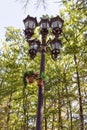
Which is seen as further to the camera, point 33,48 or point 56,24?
point 56,24

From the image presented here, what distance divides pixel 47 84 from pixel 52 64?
7.09ft

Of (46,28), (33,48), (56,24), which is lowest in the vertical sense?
(33,48)

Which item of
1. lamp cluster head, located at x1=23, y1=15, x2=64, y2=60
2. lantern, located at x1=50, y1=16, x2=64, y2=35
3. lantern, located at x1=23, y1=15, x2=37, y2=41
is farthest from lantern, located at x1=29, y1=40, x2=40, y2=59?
lantern, located at x1=50, y1=16, x2=64, y2=35

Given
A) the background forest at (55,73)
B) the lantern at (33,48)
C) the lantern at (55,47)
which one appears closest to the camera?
the lantern at (33,48)

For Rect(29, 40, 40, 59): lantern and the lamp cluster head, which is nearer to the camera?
Rect(29, 40, 40, 59): lantern

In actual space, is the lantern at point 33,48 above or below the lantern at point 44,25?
below

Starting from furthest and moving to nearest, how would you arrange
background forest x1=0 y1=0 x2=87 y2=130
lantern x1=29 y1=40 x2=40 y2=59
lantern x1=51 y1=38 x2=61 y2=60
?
background forest x1=0 y1=0 x2=87 y2=130, lantern x1=51 y1=38 x2=61 y2=60, lantern x1=29 y1=40 x2=40 y2=59

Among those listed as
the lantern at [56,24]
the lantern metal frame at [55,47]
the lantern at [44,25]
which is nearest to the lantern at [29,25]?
the lantern at [44,25]

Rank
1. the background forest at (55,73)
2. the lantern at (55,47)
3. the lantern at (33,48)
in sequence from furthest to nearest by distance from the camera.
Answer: the background forest at (55,73) → the lantern at (55,47) → the lantern at (33,48)

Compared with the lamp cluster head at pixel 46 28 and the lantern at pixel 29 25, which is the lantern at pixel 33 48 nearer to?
the lamp cluster head at pixel 46 28

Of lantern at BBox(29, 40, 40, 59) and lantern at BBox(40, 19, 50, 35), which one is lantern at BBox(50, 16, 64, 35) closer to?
lantern at BBox(40, 19, 50, 35)

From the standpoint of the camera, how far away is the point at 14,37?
21.0m

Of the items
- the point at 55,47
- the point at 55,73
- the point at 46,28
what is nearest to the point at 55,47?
the point at 55,47

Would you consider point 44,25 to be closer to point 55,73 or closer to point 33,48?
point 33,48
